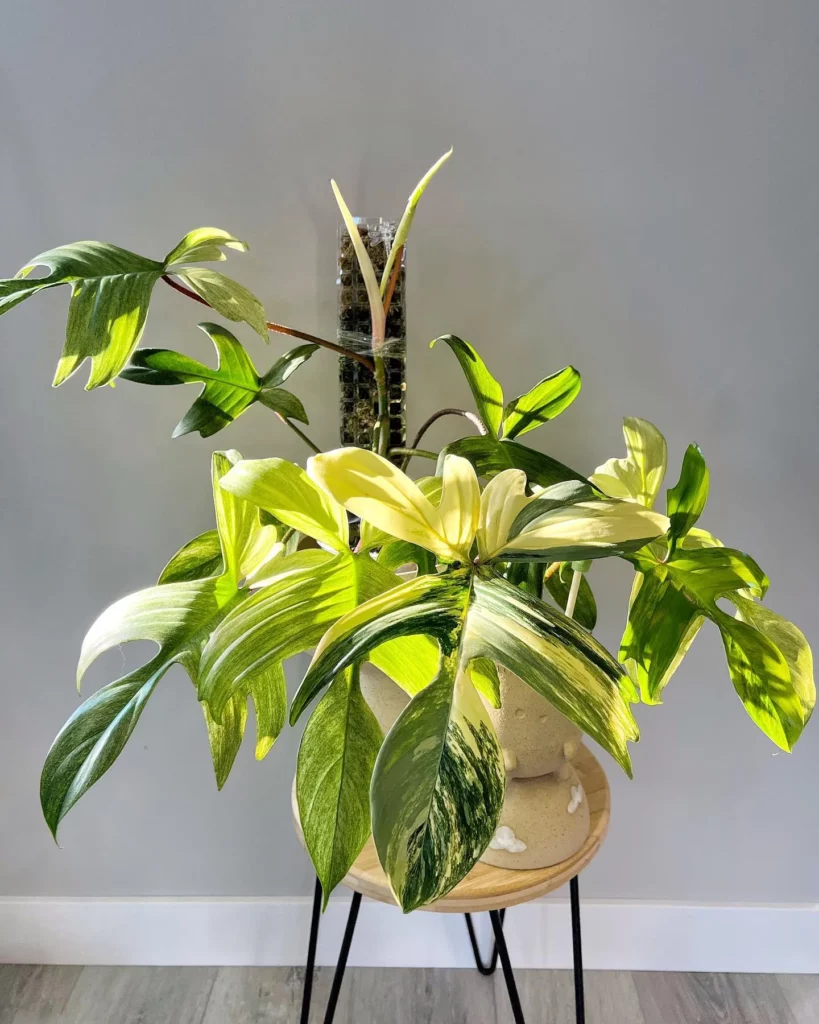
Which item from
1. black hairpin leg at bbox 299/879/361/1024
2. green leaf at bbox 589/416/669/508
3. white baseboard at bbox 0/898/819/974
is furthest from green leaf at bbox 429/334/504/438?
white baseboard at bbox 0/898/819/974

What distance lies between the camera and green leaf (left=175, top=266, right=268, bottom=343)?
0.62 m

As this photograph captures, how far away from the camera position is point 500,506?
0.45 m

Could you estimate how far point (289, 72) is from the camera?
3.26ft

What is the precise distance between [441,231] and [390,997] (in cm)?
123

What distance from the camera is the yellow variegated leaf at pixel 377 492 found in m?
0.43

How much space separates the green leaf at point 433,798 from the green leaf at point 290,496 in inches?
6.6

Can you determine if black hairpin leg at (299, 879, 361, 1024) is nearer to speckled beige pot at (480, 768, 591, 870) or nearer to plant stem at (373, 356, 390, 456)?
speckled beige pot at (480, 768, 591, 870)

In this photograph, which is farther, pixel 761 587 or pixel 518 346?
pixel 518 346

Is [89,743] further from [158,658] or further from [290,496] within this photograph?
[290,496]

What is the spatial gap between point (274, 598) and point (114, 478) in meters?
0.75

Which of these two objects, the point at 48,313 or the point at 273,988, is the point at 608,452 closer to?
the point at 48,313

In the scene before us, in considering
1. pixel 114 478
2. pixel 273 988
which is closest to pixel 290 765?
pixel 273 988

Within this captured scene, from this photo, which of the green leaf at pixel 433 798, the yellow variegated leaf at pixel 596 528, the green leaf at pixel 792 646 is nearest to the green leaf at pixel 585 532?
the yellow variegated leaf at pixel 596 528

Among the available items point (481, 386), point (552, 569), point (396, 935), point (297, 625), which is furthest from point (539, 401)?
point (396, 935)
